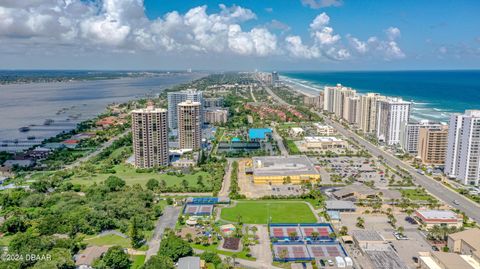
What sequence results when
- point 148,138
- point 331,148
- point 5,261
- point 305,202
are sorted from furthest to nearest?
point 331,148, point 148,138, point 305,202, point 5,261

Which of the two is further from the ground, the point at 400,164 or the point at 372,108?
the point at 372,108

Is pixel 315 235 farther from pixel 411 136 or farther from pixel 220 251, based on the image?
pixel 411 136

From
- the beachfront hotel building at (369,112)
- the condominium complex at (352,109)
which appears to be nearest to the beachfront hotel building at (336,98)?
the condominium complex at (352,109)

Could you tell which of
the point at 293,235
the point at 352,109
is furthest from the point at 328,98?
the point at 293,235

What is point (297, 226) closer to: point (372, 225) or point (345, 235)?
point (345, 235)

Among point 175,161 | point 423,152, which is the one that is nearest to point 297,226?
point 175,161

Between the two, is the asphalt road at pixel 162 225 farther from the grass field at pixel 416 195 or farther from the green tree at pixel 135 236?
the grass field at pixel 416 195

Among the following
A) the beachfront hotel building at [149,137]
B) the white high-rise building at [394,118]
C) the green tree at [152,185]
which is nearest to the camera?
the green tree at [152,185]
